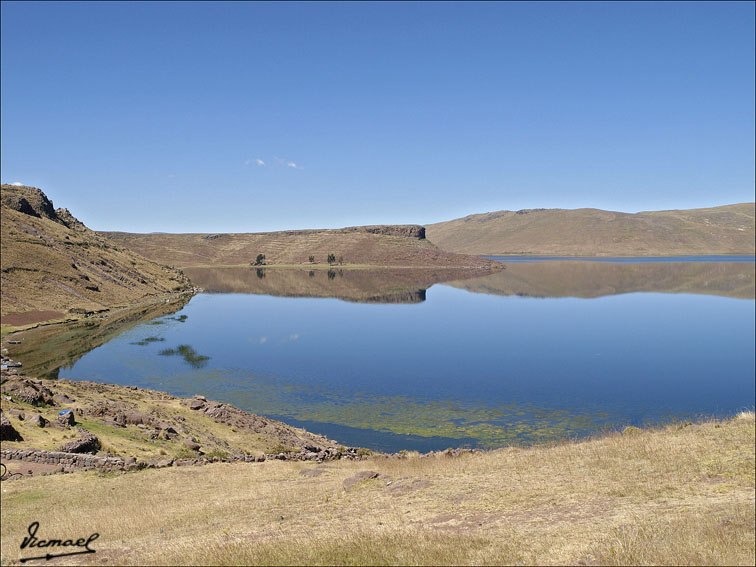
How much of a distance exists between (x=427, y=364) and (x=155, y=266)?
4523 inches

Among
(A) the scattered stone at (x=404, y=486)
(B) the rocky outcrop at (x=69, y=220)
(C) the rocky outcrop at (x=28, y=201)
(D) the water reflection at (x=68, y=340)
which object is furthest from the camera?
(B) the rocky outcrop at (x=69, y=220)

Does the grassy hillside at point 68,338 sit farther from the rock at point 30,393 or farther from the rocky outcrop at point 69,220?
the rocky outcrop at point 69,220

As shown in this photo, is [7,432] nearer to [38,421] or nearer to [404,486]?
[38,421]

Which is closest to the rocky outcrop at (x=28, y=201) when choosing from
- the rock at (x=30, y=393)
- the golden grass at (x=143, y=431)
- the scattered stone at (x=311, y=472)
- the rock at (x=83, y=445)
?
the golden grass at (x=143, y=431)

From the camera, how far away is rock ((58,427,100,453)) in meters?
23.8

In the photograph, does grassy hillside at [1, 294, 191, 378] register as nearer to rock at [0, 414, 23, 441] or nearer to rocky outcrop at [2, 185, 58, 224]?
rock at [0, 414, 23, 441]

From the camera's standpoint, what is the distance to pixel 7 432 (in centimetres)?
2402

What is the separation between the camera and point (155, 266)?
144000mm

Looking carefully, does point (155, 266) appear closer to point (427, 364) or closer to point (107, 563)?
point (427, 364)

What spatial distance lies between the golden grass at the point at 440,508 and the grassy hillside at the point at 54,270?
217 ft

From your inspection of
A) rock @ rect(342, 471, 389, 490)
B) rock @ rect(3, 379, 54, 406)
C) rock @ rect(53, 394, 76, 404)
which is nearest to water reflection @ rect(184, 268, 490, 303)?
rock @ rect(53, 394, 76, 404)

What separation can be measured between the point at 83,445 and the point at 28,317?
63503mm

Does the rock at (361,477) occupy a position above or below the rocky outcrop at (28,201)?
below

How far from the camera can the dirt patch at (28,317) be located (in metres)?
71.8
